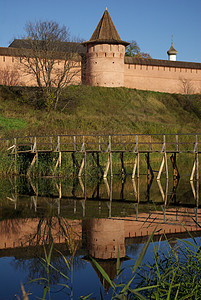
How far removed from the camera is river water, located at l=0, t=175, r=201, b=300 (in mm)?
5945

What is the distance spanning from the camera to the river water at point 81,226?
5.95 meters

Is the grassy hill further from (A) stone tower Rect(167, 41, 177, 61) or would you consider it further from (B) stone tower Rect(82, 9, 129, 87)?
(A) stone tower Rect(167, 41, 177, 61)

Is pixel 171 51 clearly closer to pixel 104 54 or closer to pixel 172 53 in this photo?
pixel 172 53

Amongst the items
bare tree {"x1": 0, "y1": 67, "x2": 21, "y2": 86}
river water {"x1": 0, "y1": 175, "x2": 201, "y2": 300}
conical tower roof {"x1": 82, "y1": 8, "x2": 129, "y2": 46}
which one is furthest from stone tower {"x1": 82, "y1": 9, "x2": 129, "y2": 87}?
river water {"x1": 0, "y1": 175, "x2": 201, "y2": 300}

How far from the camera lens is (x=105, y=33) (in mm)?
33188

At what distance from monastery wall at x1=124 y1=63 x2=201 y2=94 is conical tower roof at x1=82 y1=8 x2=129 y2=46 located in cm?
255

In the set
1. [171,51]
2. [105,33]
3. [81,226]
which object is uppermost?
[171,51]

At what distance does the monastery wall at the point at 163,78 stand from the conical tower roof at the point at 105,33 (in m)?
2.55

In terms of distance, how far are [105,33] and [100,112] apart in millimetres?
6896

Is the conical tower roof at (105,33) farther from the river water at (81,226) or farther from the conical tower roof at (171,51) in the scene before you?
the river water at (81,226)

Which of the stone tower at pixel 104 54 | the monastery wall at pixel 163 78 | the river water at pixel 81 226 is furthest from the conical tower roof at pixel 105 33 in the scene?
the river water at pixel 81 226

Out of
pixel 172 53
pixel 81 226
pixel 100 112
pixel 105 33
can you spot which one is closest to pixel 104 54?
pixel 105 33

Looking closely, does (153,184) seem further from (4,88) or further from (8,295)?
(4,88)

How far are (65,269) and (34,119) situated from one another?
61.3 feet
